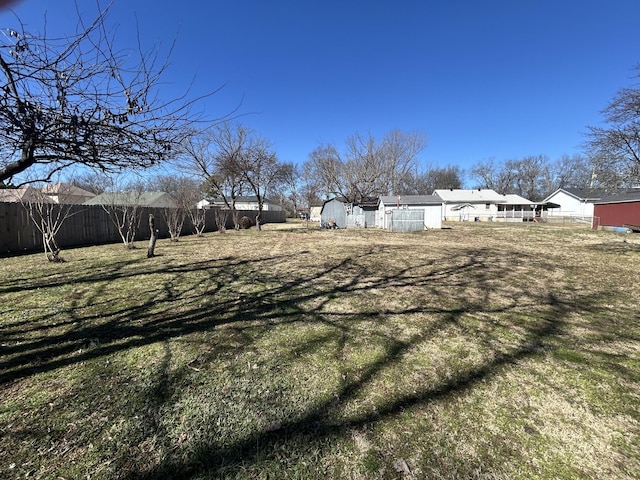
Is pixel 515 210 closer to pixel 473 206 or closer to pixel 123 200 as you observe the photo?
pixel 473 206

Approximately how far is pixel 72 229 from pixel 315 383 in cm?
1294

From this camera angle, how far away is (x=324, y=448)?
1.67m

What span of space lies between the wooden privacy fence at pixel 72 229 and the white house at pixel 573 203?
4383 cm

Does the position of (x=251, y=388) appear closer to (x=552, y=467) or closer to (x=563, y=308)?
(x=552, y=467)

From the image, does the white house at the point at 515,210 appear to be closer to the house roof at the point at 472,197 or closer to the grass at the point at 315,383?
the house roof at the point at 472,197

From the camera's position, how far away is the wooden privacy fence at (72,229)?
8716mm

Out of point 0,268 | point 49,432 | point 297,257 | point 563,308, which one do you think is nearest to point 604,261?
point 563,308

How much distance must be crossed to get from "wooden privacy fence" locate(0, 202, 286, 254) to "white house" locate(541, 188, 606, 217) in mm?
43827

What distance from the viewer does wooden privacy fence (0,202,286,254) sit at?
8716 millimetres

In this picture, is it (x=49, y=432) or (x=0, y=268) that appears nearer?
(x=49, y=432)

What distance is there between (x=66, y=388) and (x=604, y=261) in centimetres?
1181

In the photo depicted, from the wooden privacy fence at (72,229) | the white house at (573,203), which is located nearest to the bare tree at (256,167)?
the wooden privacy fence at (72,229)

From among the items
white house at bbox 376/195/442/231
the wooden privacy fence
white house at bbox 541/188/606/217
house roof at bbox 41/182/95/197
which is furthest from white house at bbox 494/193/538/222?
house roof at bbox 41/182/95/197

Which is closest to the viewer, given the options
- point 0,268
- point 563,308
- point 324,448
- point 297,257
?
point 324,448
